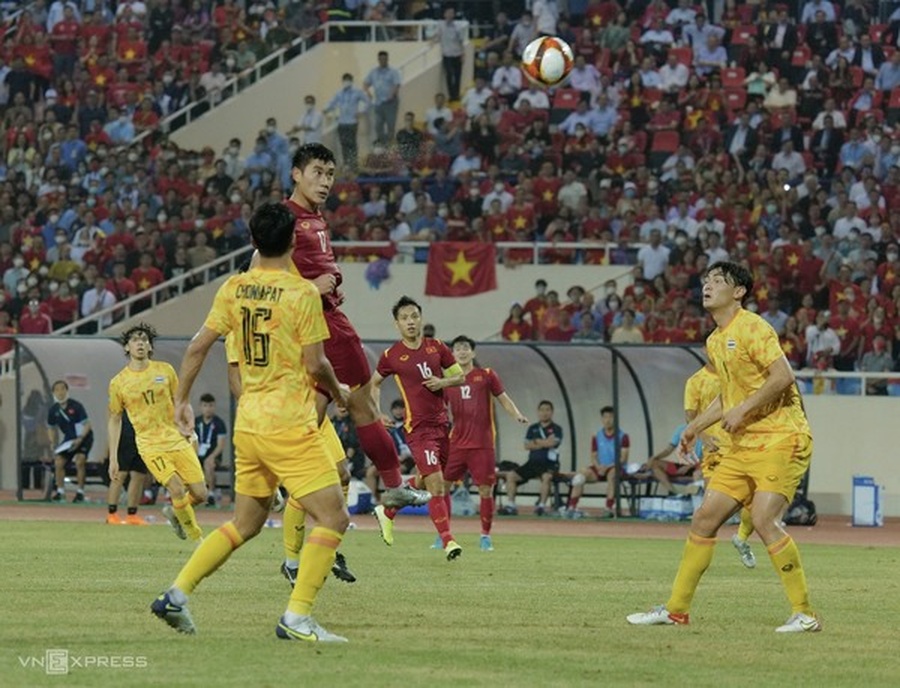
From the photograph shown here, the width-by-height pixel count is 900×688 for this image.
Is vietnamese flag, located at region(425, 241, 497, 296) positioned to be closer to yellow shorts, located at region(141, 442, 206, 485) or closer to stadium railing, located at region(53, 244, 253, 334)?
stadium railing, located at region(53, 244, 253, 334)

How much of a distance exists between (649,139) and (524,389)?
7.12 metres

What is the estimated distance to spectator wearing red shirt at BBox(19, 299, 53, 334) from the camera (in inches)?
1363

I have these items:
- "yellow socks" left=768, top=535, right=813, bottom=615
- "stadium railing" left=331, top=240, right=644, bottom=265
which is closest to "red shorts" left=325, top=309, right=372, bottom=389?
"yellow socks" left=768, top=535, right=813, bottom=615

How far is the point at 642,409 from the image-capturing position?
31.1 m

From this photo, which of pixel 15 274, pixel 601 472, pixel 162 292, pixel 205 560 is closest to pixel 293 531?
pixel 205 560

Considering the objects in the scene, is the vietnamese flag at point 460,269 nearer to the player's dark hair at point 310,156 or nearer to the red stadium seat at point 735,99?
the red stadium seat at point 735,99

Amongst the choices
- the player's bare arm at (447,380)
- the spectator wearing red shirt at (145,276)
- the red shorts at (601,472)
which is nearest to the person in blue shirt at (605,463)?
the red shorts at (601,472)

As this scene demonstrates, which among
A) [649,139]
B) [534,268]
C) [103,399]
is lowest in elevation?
[103,399]

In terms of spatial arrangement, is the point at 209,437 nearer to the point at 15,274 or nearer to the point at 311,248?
the point at 15,274

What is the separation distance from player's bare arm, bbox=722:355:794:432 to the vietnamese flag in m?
21.9

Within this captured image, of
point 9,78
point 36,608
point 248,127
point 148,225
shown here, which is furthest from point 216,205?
point 36,608

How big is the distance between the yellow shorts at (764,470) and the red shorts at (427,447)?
787 centimetres

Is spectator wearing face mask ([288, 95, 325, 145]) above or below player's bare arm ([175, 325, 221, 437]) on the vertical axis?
above

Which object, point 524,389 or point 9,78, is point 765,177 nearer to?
point 524,389
